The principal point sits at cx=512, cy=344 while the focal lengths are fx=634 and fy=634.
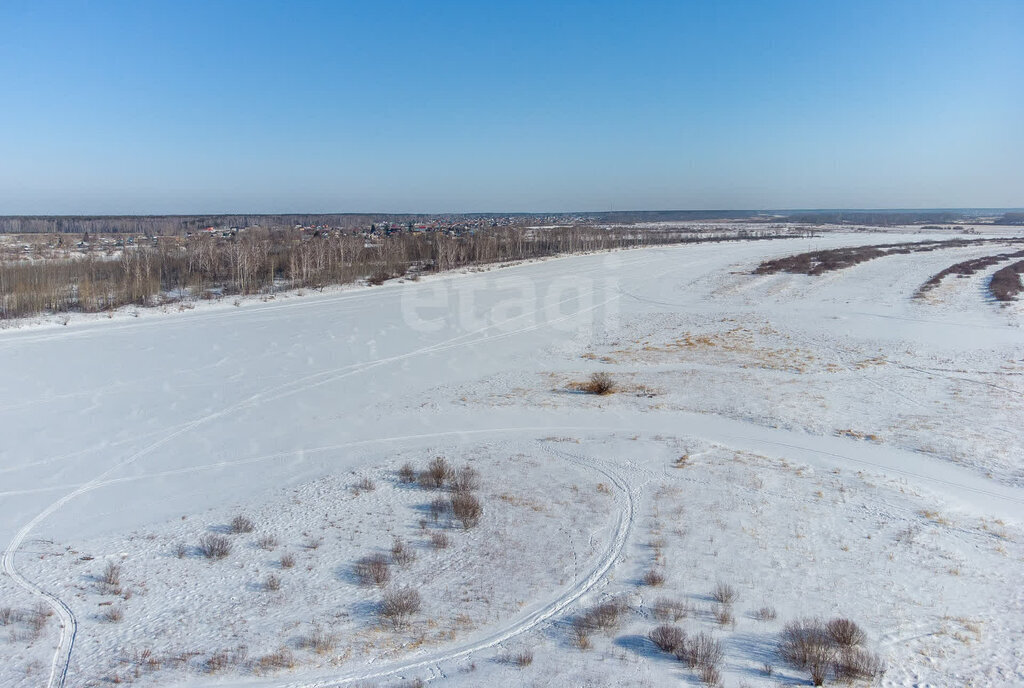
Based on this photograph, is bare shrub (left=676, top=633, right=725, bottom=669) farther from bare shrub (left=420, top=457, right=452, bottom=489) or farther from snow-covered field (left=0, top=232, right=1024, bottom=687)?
bare shrub (left=420, top=457, right=452, bottom=489)

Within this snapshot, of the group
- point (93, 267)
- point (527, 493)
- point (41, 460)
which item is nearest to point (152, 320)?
point (93, 267)

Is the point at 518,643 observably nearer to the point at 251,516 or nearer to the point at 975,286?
the point at 251,516

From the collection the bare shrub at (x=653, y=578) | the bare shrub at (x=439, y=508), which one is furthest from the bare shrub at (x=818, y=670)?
the bare shrub at (x=439, y=508)

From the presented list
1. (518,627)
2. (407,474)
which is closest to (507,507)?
(407,474)

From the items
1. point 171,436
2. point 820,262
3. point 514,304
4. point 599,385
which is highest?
point 820,262

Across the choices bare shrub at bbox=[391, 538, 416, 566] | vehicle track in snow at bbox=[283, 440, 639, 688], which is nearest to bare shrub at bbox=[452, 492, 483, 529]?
bare shrub at bbox=[391, 538, 416, 566]

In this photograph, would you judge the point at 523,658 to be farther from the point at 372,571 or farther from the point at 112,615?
the point at 112,615

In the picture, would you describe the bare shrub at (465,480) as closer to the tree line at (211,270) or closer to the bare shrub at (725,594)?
the bare shrub at (725,594)
